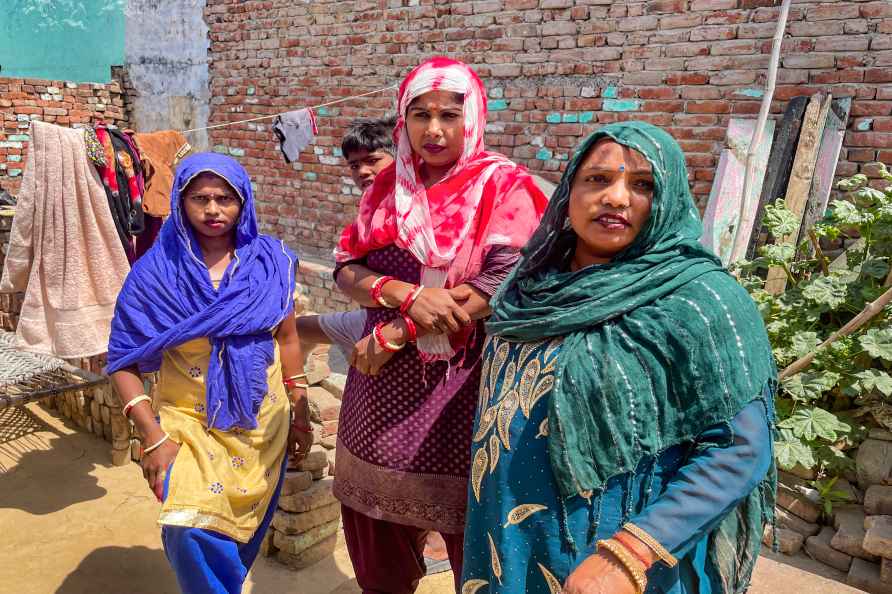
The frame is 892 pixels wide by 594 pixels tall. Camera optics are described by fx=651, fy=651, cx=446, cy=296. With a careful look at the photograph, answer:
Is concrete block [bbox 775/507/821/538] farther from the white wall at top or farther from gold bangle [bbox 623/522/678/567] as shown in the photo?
the white wall at top

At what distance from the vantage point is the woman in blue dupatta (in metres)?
1.92

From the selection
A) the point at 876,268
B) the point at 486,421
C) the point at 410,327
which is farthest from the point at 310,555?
the point at 876,268

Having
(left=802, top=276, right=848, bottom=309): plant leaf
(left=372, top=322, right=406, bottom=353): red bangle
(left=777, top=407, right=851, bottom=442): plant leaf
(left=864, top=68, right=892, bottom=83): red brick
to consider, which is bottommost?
(left=777, top=407, right=851, bottom=442): plant leaf

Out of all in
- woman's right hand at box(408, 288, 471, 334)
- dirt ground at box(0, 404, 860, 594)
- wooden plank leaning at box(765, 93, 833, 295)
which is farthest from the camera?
wooden plank leaning at box(765, 93, 833, 295)

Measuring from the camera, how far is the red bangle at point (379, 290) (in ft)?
5.65

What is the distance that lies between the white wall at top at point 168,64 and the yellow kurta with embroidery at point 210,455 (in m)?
6.47

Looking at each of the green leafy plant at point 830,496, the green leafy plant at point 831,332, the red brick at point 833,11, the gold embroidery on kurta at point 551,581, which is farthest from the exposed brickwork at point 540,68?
the gold embroidery on kurta at point 551,581

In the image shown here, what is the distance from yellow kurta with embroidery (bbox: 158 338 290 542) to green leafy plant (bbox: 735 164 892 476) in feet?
7.59

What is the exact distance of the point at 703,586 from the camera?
1220 mm

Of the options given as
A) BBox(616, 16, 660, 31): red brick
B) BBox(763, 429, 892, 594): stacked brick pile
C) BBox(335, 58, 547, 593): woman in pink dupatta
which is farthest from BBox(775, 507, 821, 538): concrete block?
BBox(616, 16, 660, 31): red brick

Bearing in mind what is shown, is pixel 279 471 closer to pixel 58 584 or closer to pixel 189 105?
pixel 58 584

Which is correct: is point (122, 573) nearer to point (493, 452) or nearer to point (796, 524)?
point (493, 452)

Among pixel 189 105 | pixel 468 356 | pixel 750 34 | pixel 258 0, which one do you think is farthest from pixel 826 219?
pixel 189 105

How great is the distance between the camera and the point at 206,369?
2.03 metres
